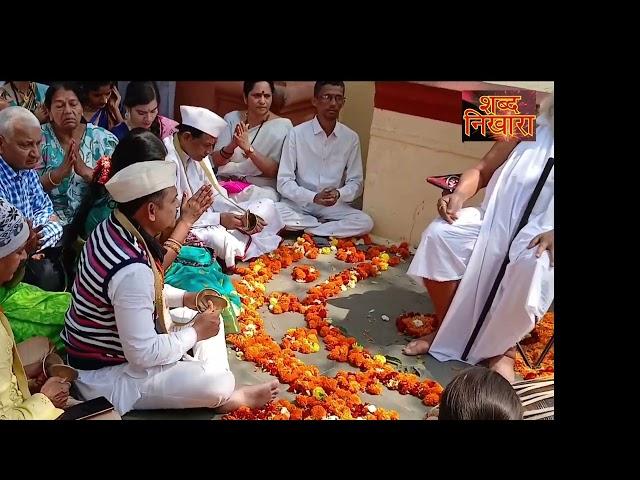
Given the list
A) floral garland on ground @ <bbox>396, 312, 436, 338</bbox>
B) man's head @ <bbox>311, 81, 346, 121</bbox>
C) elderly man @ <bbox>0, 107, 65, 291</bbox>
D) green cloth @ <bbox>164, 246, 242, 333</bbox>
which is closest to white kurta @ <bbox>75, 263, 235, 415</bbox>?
green cloth @ <bbox>164, 246, 242, 333</bbox>

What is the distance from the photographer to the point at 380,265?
396 cm

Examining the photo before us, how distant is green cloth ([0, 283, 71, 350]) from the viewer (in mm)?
3000

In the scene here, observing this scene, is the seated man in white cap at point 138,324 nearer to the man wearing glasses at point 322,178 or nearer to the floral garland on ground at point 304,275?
the floral garland on ground at point 304,275

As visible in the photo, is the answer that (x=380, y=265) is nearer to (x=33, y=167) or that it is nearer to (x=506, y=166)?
(x=506, y=166)

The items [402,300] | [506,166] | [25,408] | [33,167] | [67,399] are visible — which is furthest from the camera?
[402,300]

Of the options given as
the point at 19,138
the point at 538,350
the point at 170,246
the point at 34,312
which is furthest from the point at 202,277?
the point at 538,350

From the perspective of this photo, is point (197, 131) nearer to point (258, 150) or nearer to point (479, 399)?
point (258, 150)

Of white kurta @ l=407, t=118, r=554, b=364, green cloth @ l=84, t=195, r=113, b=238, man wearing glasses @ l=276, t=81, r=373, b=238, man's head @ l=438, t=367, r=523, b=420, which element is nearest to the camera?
man's head @ l=438, t=367, r=523, b=420

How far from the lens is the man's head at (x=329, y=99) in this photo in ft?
12.8

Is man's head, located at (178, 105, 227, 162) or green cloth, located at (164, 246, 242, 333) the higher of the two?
man's head, located at (178, 105, 227, 162)

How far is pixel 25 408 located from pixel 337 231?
6.55 feet

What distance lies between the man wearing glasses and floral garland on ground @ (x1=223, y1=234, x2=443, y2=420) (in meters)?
0.28

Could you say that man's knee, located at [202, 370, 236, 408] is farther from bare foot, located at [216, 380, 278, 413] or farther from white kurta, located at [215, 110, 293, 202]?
white kurta, located at [215, 110, 293, 202]

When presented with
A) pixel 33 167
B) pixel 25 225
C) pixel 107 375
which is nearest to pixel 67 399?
pixel 107 375
